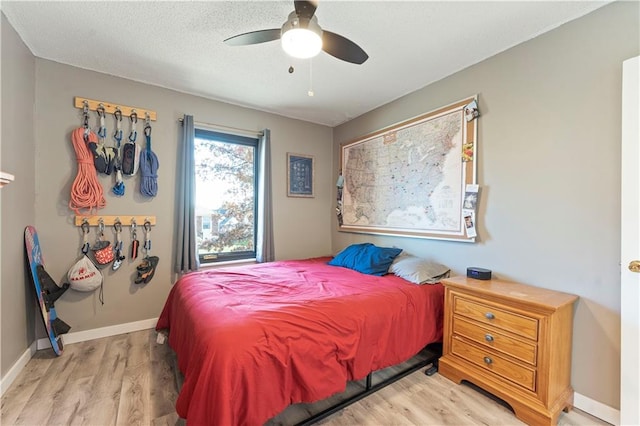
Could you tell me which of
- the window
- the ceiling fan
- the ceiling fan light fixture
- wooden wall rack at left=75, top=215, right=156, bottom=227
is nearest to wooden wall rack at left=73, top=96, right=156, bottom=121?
the window

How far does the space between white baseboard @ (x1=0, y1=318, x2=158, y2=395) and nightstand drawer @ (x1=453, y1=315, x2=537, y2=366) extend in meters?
3.00

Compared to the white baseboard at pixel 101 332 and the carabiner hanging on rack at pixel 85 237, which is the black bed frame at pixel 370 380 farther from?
the carabiner hanging on rack at pixel 85 237

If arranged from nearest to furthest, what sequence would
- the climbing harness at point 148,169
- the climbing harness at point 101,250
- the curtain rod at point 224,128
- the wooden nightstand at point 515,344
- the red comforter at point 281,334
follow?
the red comforter at point 281,334 → the wooden nightstand at point 515,344 → the climbing harness at point 101,250 → the climbing harness at point 148,169 → the curtain rod at point 224,128

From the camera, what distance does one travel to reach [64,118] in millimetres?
2492

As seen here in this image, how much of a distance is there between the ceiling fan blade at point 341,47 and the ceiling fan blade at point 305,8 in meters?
0.20

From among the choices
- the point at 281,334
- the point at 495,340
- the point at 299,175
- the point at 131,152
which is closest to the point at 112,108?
the point at 131,152

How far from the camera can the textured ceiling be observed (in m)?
1.79

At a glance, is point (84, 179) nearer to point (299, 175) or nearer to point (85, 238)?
point (85, 238)

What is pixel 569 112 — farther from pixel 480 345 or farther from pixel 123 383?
pixel 123 383

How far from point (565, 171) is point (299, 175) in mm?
2827

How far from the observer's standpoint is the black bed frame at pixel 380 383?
5.30ft

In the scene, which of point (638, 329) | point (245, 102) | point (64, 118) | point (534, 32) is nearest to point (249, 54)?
point (245, 102)

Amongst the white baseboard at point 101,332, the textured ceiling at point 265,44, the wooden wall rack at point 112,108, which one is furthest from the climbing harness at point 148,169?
the white baseboard at point 101,332

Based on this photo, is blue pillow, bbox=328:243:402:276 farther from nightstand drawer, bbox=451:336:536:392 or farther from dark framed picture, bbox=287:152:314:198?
dark framed picture, bbox=287:152:314:198
